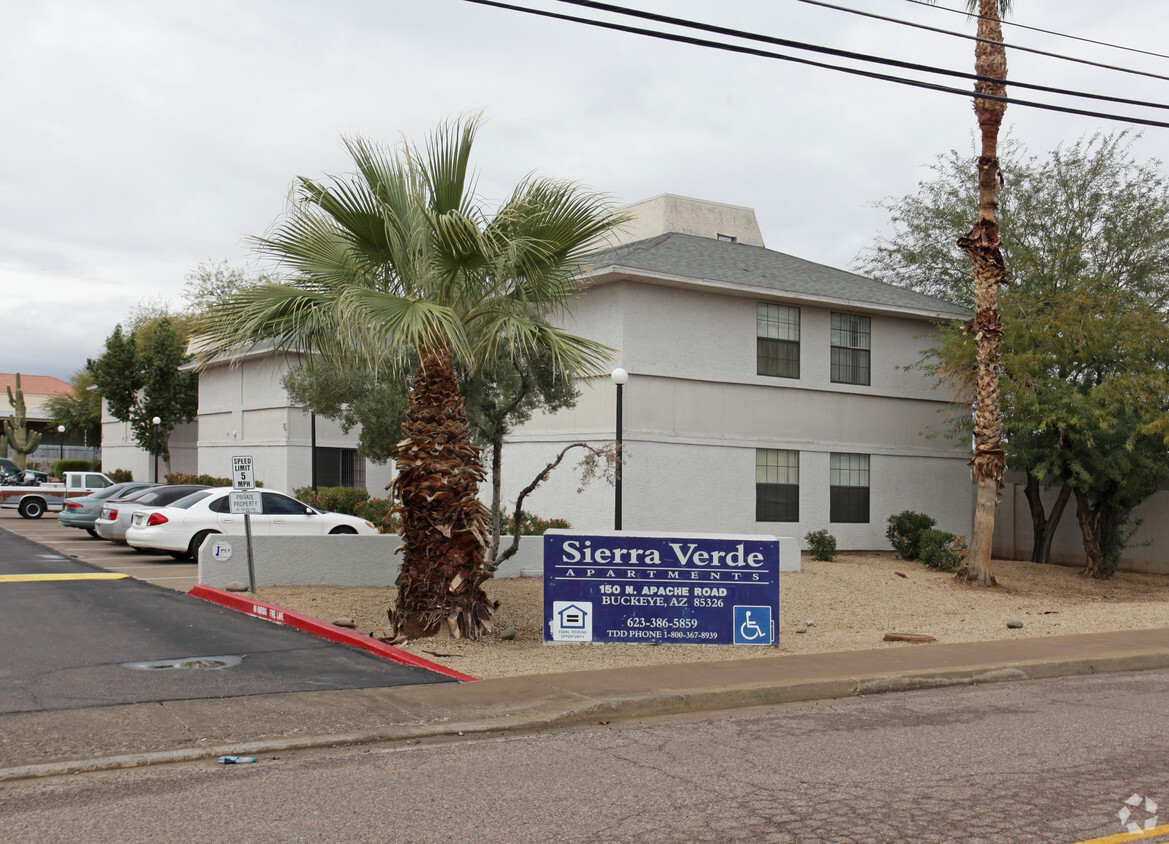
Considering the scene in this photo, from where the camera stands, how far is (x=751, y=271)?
22.5m

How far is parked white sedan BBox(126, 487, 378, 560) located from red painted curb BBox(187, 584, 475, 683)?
4.01 m

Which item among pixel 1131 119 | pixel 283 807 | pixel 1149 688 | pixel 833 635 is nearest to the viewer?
pixel 283 807

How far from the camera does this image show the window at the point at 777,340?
21.9 metres

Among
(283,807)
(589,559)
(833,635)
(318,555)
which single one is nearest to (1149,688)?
(833,635)

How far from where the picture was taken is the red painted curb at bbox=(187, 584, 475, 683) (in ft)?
34.2

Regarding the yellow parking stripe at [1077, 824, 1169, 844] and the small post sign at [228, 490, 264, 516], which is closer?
the yellow parking stripe at [1077, 824, 1169, 844]

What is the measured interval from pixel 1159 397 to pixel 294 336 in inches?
699

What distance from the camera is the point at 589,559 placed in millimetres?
11898

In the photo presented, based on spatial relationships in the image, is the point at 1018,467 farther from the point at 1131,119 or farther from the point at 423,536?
the point at 423,536

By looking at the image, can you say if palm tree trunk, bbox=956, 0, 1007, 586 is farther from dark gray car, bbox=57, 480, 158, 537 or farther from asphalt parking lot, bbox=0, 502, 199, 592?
dark gray car, bbox=57, 480, 158, 537

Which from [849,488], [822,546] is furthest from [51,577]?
[849,488]

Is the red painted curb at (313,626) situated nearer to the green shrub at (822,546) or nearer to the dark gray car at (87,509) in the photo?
the dark gray car at (87,509)

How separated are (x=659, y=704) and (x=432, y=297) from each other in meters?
5.27

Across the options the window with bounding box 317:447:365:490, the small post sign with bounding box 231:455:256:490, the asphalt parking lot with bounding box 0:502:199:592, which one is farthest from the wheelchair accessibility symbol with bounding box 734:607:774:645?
the window with bounding box 317:447:365:490
